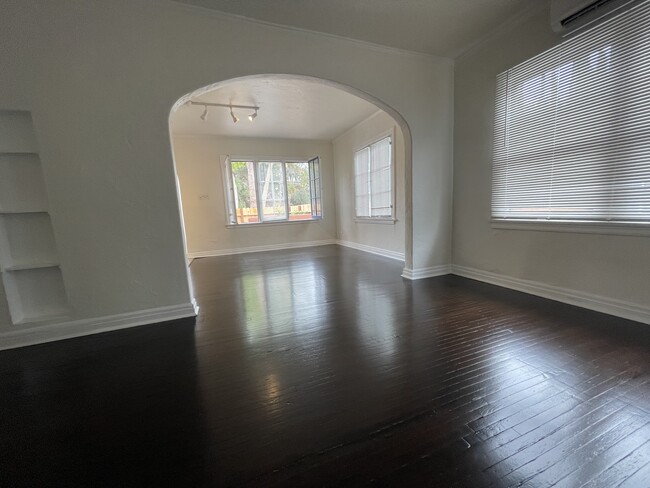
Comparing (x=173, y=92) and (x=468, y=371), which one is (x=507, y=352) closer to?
(x=468, y=371)

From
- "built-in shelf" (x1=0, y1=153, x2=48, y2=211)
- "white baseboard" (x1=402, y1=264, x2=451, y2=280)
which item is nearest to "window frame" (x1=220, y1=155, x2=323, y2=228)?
"white baseboard" (x1=402, y1=264, x2=451, y2=280)

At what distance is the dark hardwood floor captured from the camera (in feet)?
3.51

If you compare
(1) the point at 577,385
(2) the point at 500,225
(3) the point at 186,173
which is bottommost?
(1) the point at 577,385

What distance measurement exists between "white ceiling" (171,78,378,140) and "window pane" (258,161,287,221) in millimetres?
782

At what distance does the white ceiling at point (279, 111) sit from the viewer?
3.96m

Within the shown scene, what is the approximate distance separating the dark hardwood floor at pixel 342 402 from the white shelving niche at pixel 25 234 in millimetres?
385

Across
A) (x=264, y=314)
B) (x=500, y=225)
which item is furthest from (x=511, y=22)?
(x=264, y=314)

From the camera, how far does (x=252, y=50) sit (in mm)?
2670

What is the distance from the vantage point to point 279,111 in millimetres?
4938

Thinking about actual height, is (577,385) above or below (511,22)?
below

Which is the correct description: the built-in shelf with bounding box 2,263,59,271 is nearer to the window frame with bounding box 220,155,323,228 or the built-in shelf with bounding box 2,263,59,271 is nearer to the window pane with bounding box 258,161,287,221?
the window frame with bounding box 220,155,323,228

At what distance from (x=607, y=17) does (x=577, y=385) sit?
2879 millimetres

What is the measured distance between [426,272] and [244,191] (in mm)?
4981

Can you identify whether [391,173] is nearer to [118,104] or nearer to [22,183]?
[118,104]
